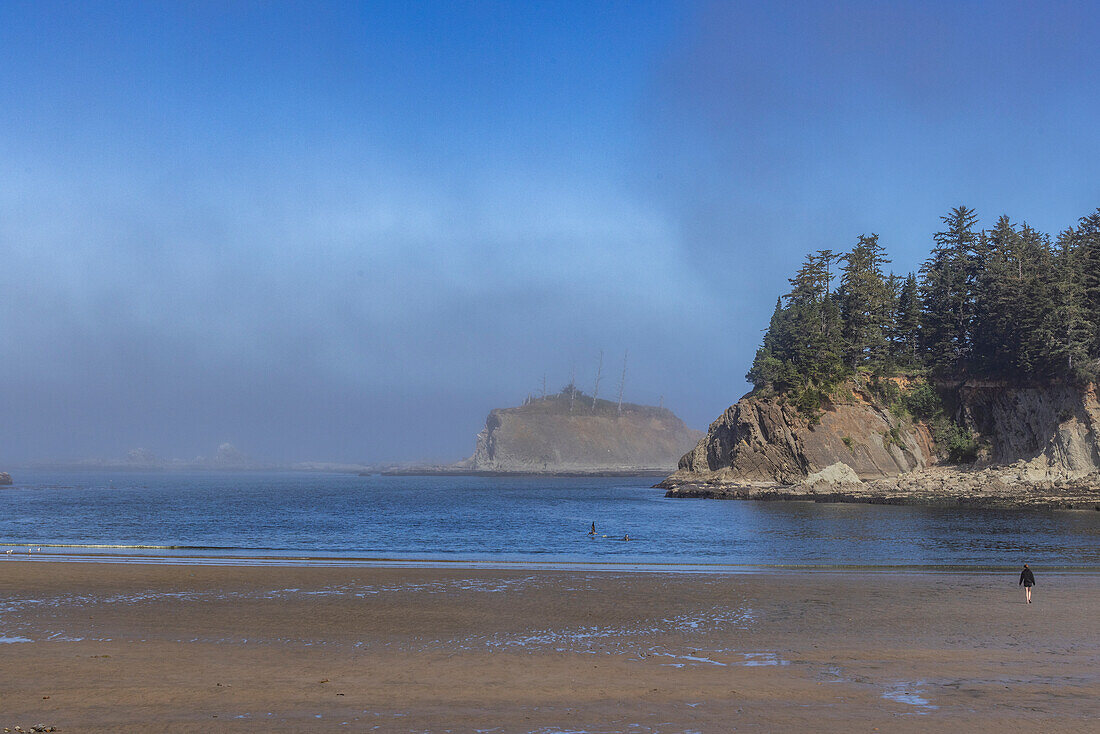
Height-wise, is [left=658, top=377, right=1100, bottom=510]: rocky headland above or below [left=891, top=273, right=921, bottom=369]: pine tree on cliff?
below

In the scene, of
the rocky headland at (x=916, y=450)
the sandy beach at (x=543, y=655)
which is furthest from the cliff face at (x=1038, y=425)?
the sandy beach at (x=543, y=655)

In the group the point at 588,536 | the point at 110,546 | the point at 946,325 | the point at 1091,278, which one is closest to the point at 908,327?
the point at 946,325

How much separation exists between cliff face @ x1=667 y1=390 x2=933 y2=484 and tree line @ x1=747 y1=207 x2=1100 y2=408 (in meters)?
2.94

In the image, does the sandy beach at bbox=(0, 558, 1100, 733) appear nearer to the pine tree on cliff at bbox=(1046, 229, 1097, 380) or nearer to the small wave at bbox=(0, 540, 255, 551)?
the small wave at bbox=(0, 540, 255, 551)

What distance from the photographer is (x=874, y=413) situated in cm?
8700

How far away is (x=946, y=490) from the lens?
7469cm

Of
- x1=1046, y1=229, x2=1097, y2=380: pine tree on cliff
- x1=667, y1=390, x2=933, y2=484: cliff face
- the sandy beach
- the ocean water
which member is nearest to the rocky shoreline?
x1=667, y1=390, x2=933, y2=484: cliff face

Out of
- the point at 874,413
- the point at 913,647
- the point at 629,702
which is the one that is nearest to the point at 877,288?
the point at 874,413

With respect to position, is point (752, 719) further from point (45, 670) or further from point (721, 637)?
point (45, 670)

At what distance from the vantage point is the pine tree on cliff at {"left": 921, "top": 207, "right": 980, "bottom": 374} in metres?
90.1

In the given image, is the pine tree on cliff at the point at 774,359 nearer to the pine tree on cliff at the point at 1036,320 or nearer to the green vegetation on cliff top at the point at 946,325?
the green vegetation on cliff top at the point at 946,325

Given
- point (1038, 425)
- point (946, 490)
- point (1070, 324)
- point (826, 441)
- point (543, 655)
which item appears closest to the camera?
point (543, 655)

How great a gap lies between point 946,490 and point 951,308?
88.3 feet

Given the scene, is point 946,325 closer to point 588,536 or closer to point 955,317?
point 955,317
